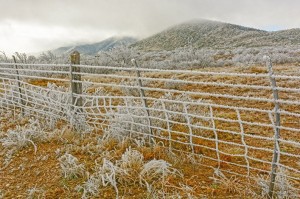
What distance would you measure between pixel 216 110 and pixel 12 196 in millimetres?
5244

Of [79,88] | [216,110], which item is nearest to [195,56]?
[216,110]

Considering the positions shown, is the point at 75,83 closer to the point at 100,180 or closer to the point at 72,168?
the point at 72,168

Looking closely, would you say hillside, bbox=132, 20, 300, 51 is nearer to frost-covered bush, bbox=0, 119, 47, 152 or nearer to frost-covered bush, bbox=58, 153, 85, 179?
frost-covered bush, bbox=0, 119, 47, 152

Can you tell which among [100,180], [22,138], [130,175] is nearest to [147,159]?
[130,175]

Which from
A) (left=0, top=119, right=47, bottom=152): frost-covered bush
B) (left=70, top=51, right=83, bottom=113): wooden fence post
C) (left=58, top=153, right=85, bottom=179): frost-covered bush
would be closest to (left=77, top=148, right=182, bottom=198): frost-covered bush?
(left=58, top=153, right=85, bottom=179): frost-covered bush

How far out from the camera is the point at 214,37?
60.2 metres

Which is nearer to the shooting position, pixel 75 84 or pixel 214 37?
pixel 75 84

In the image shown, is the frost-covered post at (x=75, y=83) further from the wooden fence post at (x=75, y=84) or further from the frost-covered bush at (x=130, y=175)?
the frost-covered bush at (x=130, y=175)

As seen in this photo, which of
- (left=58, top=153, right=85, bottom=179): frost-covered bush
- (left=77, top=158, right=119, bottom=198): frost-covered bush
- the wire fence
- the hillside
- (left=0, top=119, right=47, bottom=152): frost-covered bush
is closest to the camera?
the wire fence

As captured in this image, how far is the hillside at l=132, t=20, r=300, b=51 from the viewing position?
45.2 meters

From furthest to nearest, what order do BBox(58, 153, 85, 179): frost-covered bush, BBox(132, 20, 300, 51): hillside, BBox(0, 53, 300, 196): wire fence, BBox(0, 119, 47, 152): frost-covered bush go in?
BBox(132, 20, 300, 51): hillside → BBox(0, 119, 47, 152): frost-covered bush → BBox(58, 153, 85, 179): frost-covered bush → BBox(0, 53, 300, 196): wire fence

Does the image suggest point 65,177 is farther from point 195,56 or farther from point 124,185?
point 195,56

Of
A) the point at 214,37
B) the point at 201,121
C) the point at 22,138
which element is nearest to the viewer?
the point at 22,138

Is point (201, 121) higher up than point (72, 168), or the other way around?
point (201, 121)
